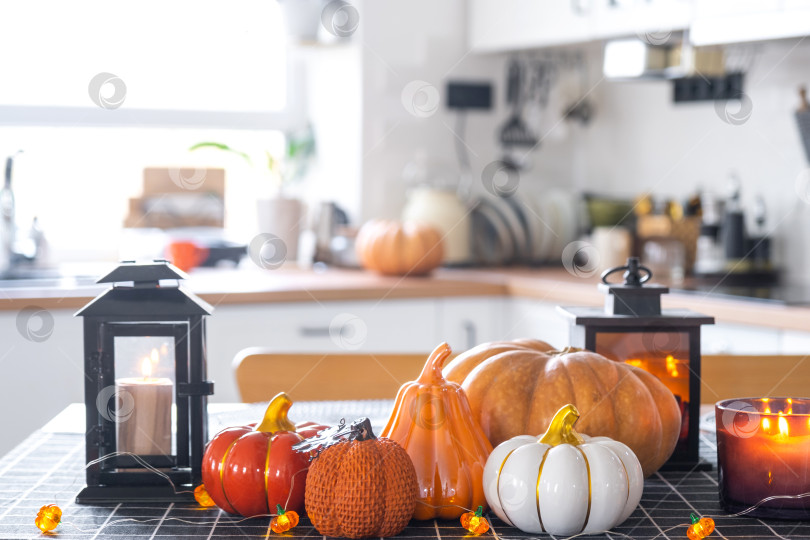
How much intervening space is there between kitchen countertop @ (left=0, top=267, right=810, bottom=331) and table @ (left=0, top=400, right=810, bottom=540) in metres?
1.18

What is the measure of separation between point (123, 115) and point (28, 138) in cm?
27

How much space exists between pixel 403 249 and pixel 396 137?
0.49 metres

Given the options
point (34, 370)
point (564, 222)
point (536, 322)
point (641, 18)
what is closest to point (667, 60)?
point (641, 18)

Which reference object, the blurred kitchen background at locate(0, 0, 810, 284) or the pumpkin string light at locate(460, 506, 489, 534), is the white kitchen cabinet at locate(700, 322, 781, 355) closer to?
the blurred kitchen background at locate(0, 0, 810, 284)

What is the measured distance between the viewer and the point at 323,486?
2.52 feet

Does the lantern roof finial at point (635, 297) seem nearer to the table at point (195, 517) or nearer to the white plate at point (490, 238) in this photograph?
the table at point (195, 517)

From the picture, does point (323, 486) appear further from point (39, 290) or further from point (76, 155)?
Answer: point (76, 155)

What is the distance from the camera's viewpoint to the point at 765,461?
83cm

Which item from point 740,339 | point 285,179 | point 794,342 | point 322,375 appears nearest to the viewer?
point 322,375

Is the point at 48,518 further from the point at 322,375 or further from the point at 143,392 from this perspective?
the point at 322,375

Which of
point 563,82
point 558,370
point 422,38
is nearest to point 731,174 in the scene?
point 563,82

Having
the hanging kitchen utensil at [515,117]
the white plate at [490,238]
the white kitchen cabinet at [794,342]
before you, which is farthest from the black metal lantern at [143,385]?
the hanging kitchen utensil at [515,117]

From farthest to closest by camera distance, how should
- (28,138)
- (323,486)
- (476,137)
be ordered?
(476,137) < (28,138) < (323,486)

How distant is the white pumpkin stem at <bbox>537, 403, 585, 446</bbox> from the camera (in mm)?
802
